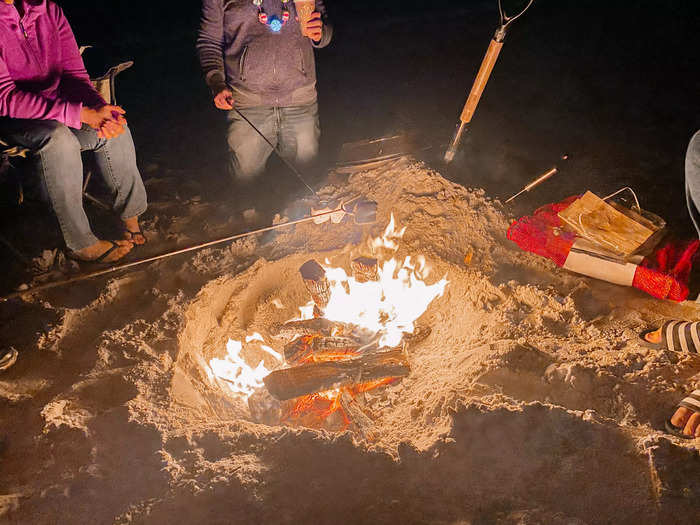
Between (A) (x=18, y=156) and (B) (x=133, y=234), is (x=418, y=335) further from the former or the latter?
(A) (x=18, y=156)

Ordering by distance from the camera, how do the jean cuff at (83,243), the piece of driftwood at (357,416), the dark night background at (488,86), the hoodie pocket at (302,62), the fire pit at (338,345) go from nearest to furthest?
the piece of driftwood at (357,416) < the fire pit at (338,345) < the jean cuff at (83,243) < the hoodie pocket at (302,62) < the dark night background at (488,86)

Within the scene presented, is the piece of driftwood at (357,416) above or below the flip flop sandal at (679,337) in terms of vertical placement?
below

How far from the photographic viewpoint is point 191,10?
8172 mm

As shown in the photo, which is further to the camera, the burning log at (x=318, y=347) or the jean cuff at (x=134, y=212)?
the jean cuff at (x=134, y=212)

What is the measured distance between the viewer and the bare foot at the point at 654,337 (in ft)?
9.75

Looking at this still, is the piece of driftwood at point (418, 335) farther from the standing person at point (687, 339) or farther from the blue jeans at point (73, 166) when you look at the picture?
the blue jeans at point (73, 166)

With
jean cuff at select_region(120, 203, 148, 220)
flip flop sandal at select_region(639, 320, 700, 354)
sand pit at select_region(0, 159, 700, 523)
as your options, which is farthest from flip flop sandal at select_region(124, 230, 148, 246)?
flip flop sandal at select_region(639, 320, 700, 354)

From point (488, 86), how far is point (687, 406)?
464 centimetres

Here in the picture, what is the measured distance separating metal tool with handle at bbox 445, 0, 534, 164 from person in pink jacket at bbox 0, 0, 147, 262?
2907 mm

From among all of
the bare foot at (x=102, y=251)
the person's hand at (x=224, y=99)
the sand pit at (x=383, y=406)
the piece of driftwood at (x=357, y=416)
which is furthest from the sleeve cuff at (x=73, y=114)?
the piece of driftwood at (x=357, y=416)

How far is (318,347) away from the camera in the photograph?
10.9 ft

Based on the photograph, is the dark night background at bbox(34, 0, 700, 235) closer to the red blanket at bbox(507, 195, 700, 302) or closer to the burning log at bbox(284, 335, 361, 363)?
the red blanket at bbox(507, 195, 700, 302)

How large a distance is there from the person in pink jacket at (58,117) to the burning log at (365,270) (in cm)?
196

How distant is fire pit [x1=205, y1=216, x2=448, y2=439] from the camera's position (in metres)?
3.03
